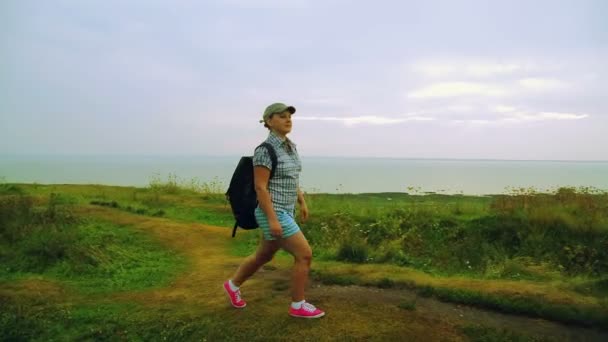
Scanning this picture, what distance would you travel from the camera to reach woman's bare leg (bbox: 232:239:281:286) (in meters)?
4.26

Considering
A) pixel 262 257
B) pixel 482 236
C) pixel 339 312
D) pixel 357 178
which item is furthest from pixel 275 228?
pixel 357 178

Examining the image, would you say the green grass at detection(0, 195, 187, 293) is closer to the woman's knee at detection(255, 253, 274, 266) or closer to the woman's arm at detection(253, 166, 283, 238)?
the woman's knee at detection(255, 253, 274, 266)

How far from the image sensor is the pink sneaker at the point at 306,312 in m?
4.32

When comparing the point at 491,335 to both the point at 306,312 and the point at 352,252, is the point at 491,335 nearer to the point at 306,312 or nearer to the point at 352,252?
the point at 306,312

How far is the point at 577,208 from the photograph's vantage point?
9.12 m

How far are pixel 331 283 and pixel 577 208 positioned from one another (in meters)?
6.37

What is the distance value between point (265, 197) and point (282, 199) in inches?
10.2

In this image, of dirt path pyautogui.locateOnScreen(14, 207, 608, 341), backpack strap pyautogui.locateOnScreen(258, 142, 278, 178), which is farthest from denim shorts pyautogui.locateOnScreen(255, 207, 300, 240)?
dirt path pyautogui.locateOnScreen(14, 207, 608, 341)

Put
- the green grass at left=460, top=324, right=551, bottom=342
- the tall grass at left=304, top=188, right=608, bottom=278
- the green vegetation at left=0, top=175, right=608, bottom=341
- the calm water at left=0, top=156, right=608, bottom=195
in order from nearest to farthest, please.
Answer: the green grass at left=460, top=324, right=551, bottom=342 → the green vegetation at left=0, top=175, right=608, bottom=341 → the tall grass at left=304, top=188, right=608, bottom=278 → the calm water at left=0, top=156, right=608, bottom=195

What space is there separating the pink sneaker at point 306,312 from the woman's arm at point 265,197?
895 millimetres

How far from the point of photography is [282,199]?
4.11m

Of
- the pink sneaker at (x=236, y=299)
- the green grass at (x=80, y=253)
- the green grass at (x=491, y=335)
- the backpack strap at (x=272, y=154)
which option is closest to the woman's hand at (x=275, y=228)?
the backpack strap at (x=272, y=154)

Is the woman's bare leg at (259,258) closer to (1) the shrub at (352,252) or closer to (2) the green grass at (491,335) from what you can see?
(2) the green grass at (491,335)

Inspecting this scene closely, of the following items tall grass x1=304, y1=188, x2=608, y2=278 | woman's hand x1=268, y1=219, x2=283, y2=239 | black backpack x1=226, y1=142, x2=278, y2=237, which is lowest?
tall grass x1=304, y1=188, x2=608, y2=278
